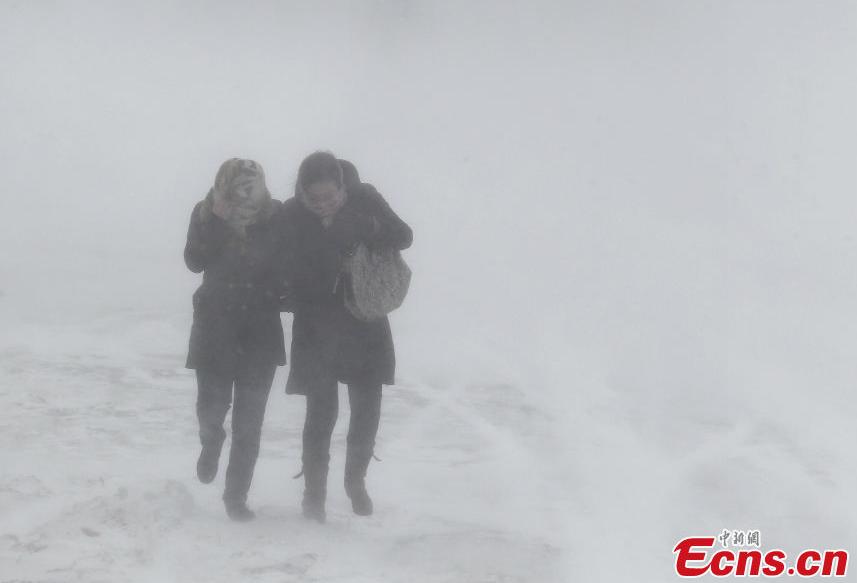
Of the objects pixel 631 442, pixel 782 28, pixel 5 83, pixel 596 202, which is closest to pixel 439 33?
pixel 782 28

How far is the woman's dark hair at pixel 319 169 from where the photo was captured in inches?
159

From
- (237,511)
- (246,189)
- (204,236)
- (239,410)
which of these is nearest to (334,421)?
(239,410)

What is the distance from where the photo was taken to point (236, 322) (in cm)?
425

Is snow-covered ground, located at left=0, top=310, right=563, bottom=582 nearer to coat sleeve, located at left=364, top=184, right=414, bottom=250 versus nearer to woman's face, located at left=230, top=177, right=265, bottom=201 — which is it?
coat sleeve, located at left=364, top=184, right=414, bottom=250

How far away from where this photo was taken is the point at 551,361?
8391 millimetres

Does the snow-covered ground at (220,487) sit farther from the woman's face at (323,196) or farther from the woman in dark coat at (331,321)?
the woman's face at (323,196)

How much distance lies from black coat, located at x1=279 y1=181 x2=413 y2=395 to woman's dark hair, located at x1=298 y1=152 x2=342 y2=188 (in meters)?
0.14

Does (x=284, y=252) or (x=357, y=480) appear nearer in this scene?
(x=284, y=252)

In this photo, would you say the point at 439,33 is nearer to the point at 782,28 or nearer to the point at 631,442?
the point at 782,28

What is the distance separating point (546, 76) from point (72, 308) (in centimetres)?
1967

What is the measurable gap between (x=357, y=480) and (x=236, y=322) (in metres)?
0.81

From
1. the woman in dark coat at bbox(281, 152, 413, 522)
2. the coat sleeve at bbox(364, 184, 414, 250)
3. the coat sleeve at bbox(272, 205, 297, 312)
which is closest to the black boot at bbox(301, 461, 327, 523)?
the woman in dark coat at bbox(281, 152, 413, 522)

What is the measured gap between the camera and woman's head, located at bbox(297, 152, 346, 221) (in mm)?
4031

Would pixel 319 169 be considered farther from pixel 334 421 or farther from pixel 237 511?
pixel 237 511
